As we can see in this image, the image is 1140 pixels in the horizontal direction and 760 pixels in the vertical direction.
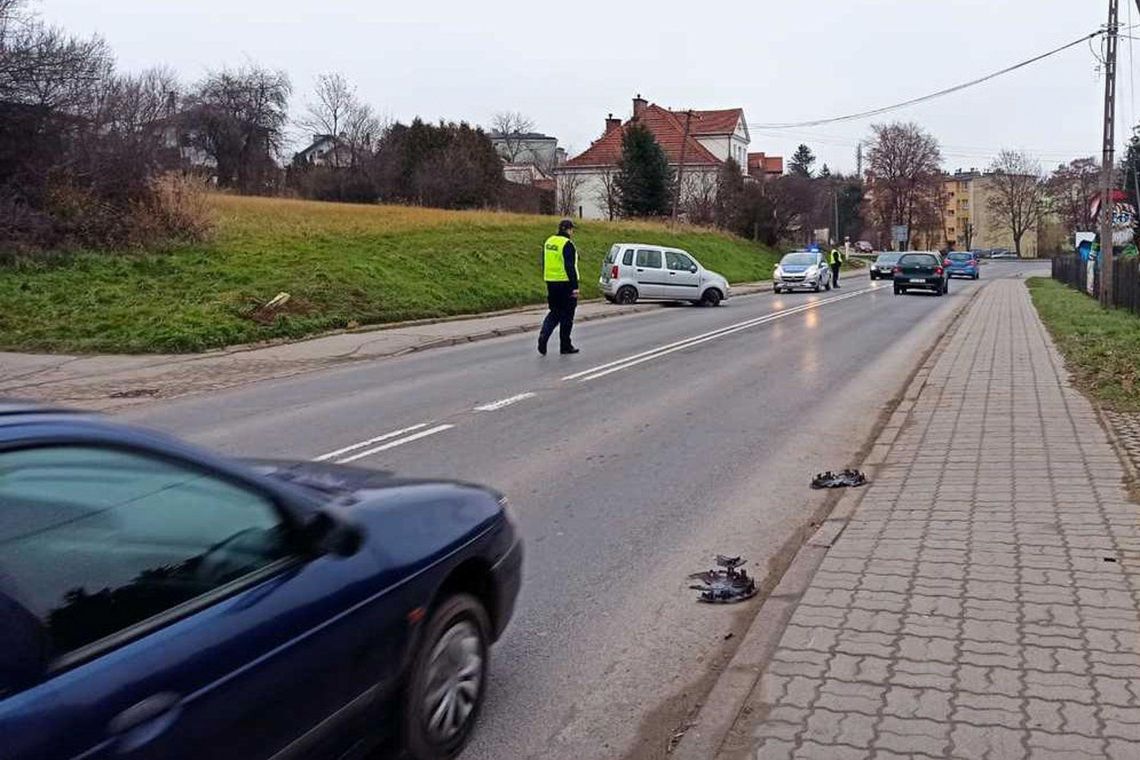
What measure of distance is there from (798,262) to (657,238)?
796 centimetres

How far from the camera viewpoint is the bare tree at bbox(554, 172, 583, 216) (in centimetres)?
6444

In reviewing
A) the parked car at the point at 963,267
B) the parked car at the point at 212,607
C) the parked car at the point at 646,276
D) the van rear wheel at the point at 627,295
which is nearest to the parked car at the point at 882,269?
the parked car at the point at 963,267

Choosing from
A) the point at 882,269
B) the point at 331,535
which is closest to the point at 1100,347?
the point at 331,535

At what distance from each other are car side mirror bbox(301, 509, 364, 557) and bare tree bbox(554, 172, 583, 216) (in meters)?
58.8

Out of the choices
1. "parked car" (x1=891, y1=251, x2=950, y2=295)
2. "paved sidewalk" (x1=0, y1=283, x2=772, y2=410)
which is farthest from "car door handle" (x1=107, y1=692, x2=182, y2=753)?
"parked car" (x1=891, y1=251, x2=950, y2=295)

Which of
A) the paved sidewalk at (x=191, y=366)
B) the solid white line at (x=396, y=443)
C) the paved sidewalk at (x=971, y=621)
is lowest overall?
the paved sidewalk at (x=971, y=621)

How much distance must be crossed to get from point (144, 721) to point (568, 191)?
6979cm

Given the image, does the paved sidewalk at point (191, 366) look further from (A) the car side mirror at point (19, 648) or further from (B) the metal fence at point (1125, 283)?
(B) the metal fence at point (1125, 283)

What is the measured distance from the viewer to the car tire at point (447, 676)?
3252 millimetres

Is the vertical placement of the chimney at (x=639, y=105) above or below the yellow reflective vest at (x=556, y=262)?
above

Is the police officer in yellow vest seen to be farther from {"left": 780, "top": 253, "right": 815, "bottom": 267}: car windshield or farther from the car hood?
{"left": 780, "top": 253, "right": 815, "bottom": 267}: car windshield

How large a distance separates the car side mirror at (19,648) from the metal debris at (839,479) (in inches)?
228

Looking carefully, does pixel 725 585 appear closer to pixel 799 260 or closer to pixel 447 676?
pixel 447 676

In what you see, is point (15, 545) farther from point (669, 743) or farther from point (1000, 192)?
point (1000, 192)
